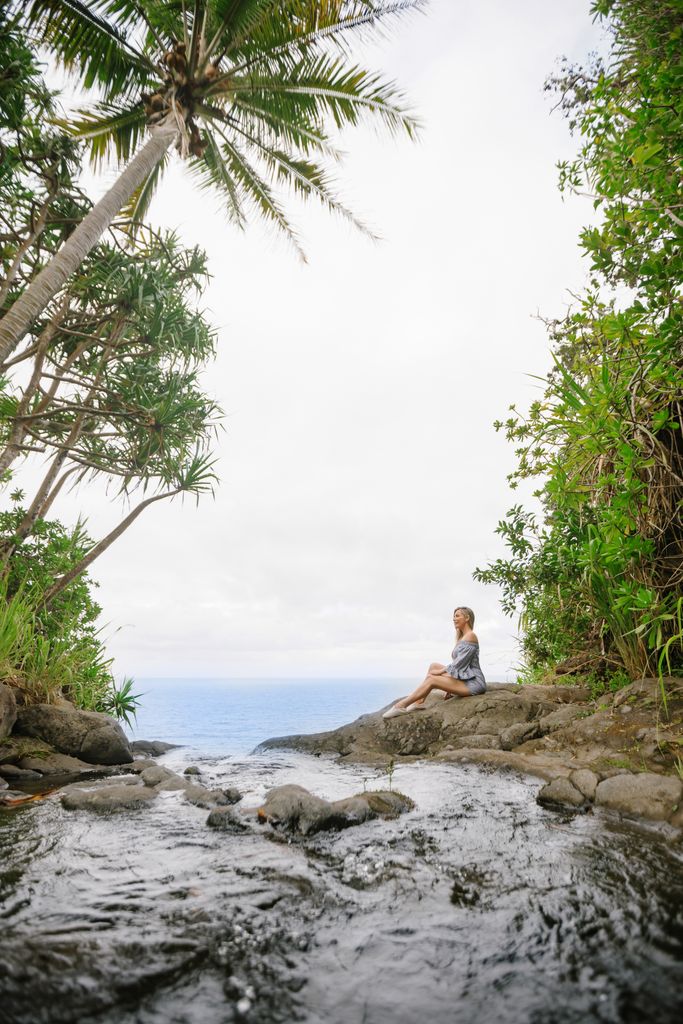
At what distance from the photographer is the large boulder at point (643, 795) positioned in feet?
10.4

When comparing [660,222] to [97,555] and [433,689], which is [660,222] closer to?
[433,689]

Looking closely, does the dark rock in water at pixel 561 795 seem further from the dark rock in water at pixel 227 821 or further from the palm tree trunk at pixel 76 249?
the palm tree trunk at pixel 76 249

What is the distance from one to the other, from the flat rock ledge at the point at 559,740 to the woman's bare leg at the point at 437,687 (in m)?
0.15

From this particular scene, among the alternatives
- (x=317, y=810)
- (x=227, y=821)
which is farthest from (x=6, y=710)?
(x=317, y=810)

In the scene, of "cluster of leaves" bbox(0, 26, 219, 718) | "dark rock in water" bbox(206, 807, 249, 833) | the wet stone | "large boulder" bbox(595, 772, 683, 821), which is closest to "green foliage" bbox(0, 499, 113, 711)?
"cluster of leaves" bbox(0, 26, 219, 718)

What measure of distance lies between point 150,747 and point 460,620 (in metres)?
5.49

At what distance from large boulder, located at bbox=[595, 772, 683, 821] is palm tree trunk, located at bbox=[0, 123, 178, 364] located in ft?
23.3

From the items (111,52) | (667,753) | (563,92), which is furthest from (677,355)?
(111,52)

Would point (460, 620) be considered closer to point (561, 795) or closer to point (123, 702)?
point (561, 795)

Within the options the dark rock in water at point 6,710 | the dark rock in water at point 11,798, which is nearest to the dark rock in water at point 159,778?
the dark rock in water at point 11,798

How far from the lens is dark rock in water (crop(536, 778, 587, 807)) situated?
140 inches

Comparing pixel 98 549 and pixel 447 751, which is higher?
pixel 98 549

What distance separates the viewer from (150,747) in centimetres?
824

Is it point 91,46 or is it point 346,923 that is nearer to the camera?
point 346,923
